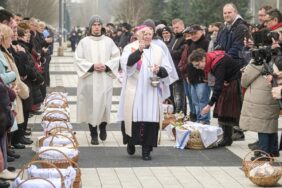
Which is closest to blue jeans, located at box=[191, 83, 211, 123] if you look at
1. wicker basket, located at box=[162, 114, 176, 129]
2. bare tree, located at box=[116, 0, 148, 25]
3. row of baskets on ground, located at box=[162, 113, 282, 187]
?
row of baskets on ground, located at box=[162, 113, 282, 187]

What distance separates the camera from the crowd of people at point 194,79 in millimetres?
10500

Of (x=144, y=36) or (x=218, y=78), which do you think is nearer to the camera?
(x=144, y=36)

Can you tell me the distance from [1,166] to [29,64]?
441 cm

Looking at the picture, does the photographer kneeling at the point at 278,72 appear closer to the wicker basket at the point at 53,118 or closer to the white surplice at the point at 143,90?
the white surplice at the point at 143,90

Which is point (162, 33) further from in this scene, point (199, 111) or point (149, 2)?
point (149, 2)

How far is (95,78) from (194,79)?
186 centimetres

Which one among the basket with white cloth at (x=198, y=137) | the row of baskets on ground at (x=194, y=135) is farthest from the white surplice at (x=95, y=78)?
the basket with white cloth at (x=198, y=137)

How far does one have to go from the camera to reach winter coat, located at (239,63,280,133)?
10.4 metres

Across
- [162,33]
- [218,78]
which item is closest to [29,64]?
[218,78]

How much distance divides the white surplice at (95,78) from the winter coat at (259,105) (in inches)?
111

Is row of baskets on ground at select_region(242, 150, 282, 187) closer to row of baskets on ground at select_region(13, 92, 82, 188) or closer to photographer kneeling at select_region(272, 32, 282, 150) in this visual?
photographer kneeling at select_region(272, 32, 282, 150)

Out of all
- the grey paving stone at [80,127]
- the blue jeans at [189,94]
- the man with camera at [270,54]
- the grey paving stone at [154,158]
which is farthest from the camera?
the grey paving stone at [80,127]

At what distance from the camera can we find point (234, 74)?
1230 cm

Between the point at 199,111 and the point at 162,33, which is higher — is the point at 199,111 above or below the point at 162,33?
below
